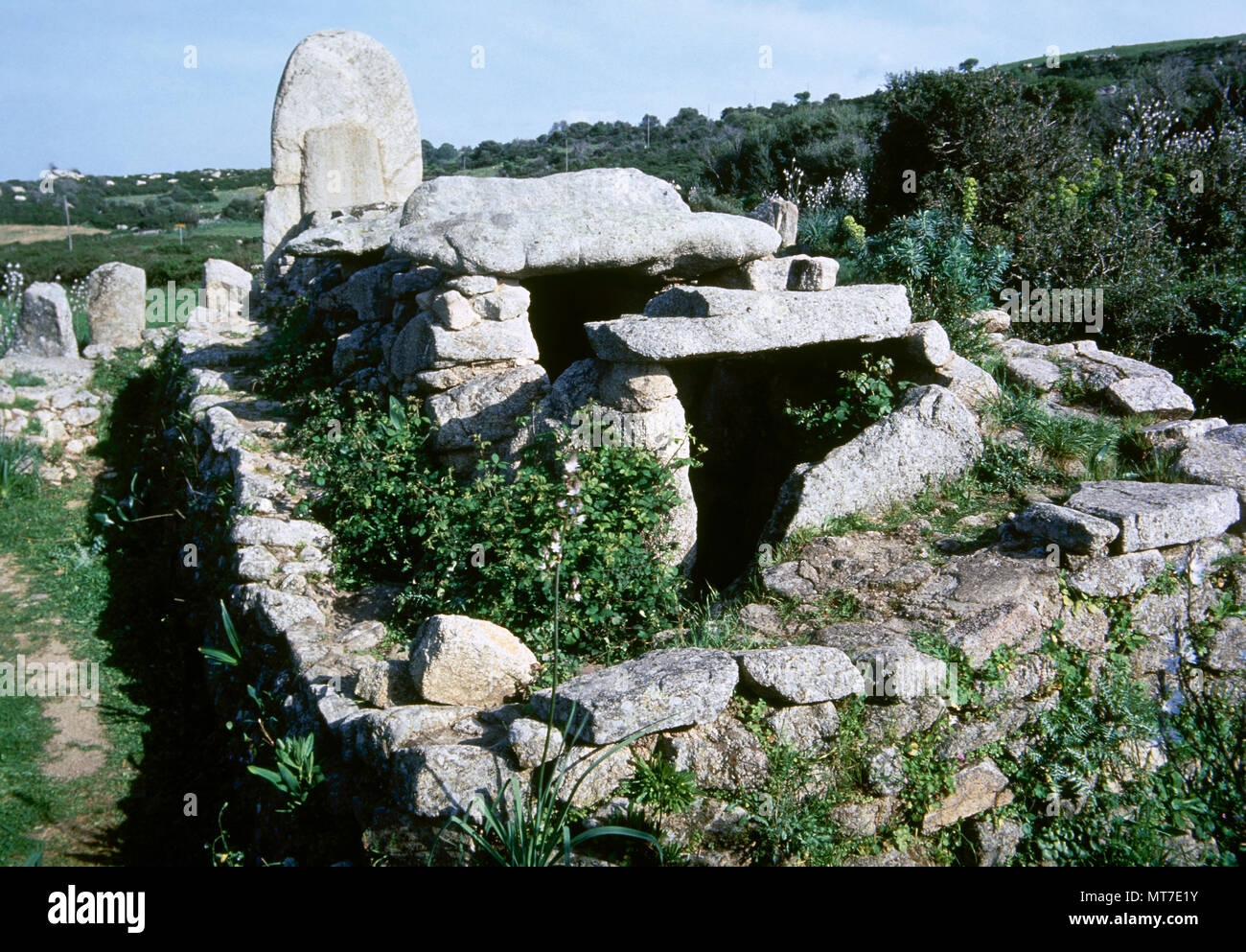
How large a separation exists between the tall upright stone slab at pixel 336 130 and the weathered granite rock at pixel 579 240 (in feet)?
14.3

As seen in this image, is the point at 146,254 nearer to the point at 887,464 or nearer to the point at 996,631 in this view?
the point at 887,464

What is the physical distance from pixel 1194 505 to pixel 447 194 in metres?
6.12

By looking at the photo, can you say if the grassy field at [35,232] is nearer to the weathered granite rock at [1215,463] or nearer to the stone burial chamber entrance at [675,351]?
the stone burial chamber entrance at [675,351]

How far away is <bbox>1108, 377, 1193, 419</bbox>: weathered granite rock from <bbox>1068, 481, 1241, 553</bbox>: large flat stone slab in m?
1.42

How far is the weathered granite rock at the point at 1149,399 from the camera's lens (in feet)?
22.0

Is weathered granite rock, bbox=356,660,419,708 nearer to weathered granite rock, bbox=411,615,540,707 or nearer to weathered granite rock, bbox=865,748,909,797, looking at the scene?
weathered granite rock, bbox=411,615,540,707

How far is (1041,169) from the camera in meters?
9.91

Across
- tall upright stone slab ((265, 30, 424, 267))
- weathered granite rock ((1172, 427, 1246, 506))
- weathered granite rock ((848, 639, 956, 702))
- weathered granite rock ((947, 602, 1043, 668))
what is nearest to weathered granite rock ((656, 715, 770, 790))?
weathered granite rock ((848, 639, 956, 702))

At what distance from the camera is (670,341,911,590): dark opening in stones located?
7227 mm

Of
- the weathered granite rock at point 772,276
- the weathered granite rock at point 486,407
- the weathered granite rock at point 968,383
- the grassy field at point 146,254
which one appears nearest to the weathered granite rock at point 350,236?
the weathered granite rock at point 486,407

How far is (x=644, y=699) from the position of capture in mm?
3930
